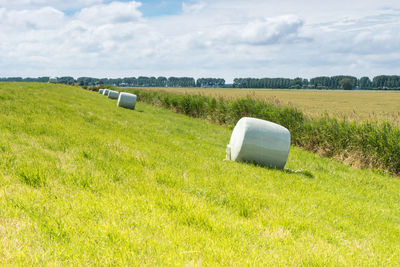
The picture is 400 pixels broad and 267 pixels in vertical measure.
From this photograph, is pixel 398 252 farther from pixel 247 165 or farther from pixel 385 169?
pixel 385 169

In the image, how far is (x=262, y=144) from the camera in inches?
350

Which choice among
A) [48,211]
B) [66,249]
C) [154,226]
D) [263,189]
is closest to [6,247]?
[66,249]

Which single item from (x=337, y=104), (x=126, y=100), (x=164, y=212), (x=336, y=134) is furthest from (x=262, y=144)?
(x=337, y=104)

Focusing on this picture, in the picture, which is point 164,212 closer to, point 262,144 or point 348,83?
point 262,144

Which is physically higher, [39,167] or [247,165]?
[39,167]

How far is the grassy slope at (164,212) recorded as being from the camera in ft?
10.6

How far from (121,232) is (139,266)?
63cm

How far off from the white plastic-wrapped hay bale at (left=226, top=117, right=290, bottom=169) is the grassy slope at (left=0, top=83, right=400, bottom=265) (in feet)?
3.25

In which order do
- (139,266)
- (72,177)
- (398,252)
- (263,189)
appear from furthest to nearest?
(263,189)
(72,177)
(398,252)
(139,266)

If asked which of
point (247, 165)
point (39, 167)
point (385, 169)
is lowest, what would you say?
point (385, 169)

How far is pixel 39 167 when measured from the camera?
5.18m

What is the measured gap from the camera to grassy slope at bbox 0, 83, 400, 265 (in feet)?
10.6

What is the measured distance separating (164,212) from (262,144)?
209 inches

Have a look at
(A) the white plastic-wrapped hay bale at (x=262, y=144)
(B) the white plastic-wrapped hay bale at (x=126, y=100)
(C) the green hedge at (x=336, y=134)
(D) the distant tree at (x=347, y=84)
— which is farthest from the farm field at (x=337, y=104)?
(D) the distant tree at (x=347, y=84)
